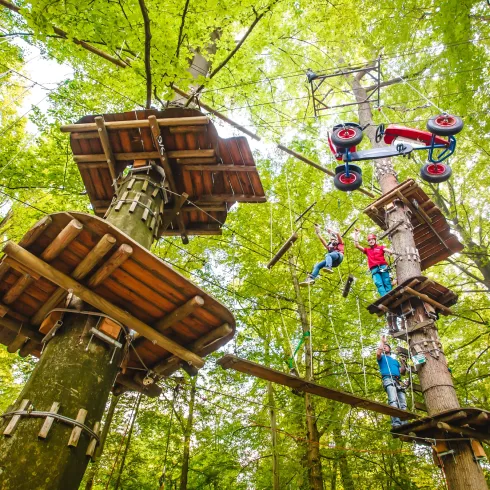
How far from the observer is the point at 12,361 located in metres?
10.1

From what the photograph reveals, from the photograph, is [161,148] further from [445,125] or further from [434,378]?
[434,378]

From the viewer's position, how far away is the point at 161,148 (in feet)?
17.0

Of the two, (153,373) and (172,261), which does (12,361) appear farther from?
(153,373)

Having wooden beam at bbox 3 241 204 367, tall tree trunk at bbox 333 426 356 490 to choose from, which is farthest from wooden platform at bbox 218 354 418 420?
tall tree trunk at bbox 333 426 356 490

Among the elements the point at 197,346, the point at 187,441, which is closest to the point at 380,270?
the point at 197,346

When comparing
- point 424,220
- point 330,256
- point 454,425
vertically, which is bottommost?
point 454,425

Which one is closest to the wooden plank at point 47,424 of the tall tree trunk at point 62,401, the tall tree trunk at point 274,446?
the tall tree trunk at point 62,401

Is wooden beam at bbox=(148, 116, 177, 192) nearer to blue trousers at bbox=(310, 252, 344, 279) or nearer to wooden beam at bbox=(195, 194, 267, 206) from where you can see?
wooden beam at bbox=(195, 194, 267, 206)

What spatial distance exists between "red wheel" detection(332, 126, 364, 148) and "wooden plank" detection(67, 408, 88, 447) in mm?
5923

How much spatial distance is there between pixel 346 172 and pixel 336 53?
9167 millimetres

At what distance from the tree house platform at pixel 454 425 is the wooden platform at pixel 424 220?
3.96 metres

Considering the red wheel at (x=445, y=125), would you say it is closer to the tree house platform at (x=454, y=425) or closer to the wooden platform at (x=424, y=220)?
Result: the wooden platform at (x=424, y=220)

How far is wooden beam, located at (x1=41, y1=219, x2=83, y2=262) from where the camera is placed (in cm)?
318

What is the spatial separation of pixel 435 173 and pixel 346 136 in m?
2.06
